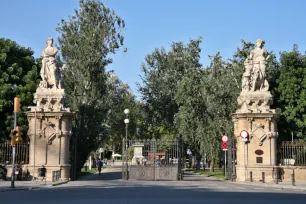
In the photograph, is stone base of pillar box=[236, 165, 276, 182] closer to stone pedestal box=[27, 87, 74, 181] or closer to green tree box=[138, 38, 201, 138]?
stone pedestal box=[27, 87, 74, 181]

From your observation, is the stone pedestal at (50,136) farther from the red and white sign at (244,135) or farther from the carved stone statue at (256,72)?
the carved stone statue at (256,72)

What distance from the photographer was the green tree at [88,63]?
3881 centimetres

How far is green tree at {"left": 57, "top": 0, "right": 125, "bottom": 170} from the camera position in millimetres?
38812

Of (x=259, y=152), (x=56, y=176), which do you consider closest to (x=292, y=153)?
(x=259, y=152)

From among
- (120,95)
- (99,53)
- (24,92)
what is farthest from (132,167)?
(120,95)

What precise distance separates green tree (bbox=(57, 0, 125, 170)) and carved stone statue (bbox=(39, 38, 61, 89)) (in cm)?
675

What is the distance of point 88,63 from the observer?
3888 cm

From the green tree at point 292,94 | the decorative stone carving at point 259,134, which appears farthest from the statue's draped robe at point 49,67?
the green tree at point 292,94

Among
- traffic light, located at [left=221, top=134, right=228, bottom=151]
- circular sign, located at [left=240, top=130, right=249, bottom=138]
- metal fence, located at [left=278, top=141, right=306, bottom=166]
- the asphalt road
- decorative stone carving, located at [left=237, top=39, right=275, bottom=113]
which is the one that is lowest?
the asphalt road

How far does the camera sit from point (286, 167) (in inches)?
1260

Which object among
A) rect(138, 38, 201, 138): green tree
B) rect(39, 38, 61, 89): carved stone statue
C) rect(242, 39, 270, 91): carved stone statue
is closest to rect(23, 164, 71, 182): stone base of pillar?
rect(39, 38, 61, 89): carved stone statue

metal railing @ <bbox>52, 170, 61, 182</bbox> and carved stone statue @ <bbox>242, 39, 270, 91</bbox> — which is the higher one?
carved stone statue @ <bbox>242, 39, 270, 91</bbox>

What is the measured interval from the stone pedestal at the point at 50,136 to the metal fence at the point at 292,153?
1411 cm

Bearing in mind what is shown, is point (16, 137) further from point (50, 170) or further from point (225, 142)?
point (225, 142)
